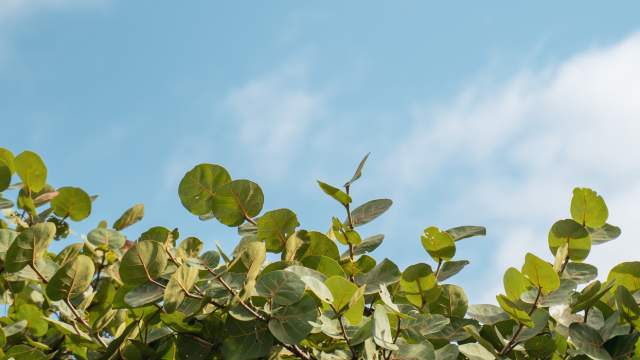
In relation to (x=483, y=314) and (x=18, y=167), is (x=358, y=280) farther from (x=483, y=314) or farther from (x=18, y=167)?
(x=18, y=167)

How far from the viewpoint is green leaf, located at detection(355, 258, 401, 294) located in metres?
1.62

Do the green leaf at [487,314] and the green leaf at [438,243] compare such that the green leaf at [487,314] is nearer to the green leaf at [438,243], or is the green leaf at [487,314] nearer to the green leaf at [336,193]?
the green leaf at [438,243]

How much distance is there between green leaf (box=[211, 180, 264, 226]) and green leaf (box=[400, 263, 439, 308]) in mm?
370

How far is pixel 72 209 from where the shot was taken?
2.23 metres

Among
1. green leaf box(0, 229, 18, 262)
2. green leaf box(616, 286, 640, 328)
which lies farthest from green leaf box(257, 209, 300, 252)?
green leaf box(616, 286, 640, 328)

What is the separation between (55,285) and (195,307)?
33 cm

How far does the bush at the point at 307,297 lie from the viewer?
1423 millimetres

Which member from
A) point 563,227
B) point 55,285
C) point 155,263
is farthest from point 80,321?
point 563,227

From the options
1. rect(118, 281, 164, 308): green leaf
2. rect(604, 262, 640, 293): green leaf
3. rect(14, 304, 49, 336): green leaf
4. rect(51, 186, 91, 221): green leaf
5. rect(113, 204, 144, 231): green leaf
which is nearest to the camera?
rect(118, 281, 164, 308): green leaf

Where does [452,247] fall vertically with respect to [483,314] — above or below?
above

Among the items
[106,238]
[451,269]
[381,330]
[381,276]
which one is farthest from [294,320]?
[106,238]

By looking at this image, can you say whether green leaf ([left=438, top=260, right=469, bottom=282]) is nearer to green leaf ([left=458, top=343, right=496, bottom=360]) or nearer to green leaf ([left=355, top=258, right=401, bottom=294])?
green leaf ([left=355, top=258, right=401, bottom=294])

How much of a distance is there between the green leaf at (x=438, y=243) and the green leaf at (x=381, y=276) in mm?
145

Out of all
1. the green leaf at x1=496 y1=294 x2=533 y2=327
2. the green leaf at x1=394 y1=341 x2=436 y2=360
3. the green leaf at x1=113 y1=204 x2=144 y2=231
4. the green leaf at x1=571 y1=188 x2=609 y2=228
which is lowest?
the green leaf at x1=394 y1=341 x2=436 y2=360
